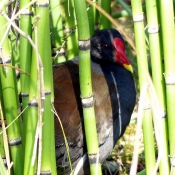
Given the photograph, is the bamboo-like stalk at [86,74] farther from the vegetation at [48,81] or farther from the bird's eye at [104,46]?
the bird's eye at [104,46]

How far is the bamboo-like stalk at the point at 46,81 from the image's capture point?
4.08ft

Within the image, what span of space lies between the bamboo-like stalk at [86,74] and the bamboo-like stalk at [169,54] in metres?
0.22

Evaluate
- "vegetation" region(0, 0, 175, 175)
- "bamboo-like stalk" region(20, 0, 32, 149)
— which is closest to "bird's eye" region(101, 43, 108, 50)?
"vegetation" region(0, 0, 175, 175)

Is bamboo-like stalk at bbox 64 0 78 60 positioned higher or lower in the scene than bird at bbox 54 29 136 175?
higher

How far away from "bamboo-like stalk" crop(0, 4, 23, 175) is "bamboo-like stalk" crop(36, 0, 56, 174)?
109 millimetres

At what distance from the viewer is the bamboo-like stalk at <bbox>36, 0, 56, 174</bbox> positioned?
1.24m

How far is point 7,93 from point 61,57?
96cm

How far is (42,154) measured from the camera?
4.46ft

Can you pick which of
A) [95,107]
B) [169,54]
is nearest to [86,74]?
[169,54]

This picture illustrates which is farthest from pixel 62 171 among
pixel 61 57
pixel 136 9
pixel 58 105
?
pixel 136 9

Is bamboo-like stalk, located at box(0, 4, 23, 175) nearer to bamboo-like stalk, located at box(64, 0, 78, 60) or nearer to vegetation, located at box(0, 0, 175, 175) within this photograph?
vegetation, located at box(0, 0, 175, 175)

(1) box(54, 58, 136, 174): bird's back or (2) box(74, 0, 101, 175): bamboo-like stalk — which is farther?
(1) box(54, 58, 136, 174): bird's back

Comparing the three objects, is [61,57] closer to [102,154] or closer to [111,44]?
[111,44]

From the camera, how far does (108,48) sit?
2.27 m
